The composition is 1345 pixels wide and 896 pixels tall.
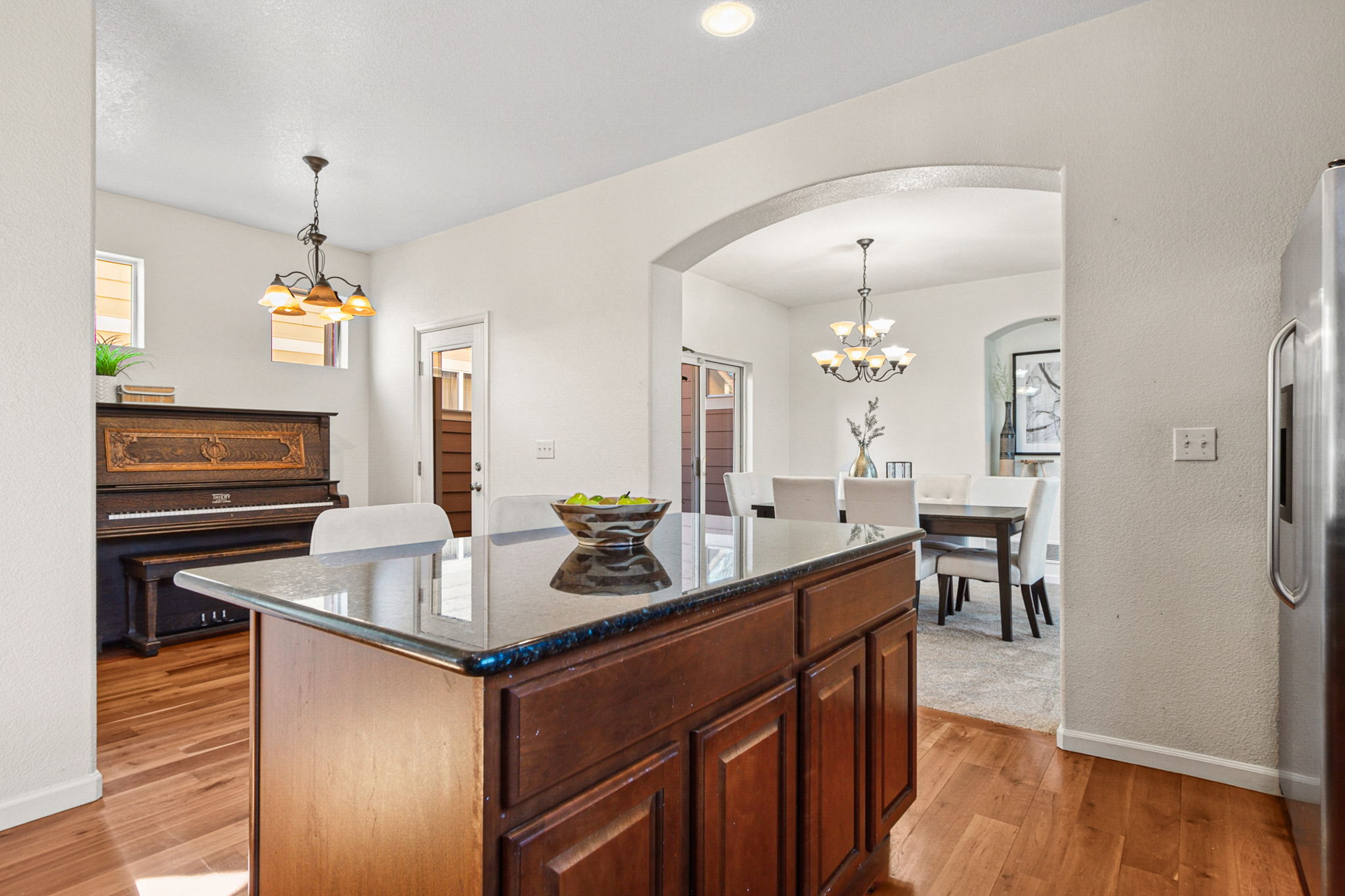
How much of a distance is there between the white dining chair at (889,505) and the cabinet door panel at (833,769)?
7.75ft

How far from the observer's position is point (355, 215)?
4.52 metres

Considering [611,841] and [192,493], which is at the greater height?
[192,493]

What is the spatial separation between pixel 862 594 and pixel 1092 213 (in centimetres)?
181

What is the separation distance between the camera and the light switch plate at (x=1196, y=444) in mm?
2277

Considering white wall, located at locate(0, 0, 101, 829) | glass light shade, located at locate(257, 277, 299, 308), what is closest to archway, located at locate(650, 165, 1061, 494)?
glass light shade, located at locate(257, 277, 299, 308)

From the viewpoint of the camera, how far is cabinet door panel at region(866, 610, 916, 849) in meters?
1.62

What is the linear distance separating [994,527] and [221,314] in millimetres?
4942

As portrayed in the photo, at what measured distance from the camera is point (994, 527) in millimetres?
3824

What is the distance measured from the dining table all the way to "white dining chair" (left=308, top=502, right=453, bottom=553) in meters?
2.24

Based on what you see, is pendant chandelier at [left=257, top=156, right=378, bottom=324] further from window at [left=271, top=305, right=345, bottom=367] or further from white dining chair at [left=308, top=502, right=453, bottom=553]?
white dining chair at [left=308, top=502, right=453, bottom=553]

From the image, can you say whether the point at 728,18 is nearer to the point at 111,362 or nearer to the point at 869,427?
the point at 111,362

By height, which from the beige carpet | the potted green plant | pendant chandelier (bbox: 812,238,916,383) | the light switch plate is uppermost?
pendant chandelier (bbox: 812,238,916,383)

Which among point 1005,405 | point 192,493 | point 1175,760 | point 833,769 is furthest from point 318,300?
point 1005,405

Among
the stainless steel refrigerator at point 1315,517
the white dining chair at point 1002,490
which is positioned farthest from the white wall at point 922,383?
the stainless steel refrigerator at point 1315,517
